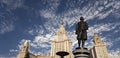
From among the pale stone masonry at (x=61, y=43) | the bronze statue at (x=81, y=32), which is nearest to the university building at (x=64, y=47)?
the pale stone masonry at (x=61, y=43)

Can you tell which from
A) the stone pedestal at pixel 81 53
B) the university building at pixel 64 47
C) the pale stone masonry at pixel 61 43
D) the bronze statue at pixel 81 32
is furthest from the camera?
the pale stone masonry at pixel 61 43

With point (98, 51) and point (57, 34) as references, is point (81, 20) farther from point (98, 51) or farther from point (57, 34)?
point (57, 34)

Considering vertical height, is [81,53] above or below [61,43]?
below

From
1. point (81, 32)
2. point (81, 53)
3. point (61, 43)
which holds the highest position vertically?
point (61, 43)

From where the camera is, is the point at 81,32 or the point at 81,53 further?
the point at 81,32

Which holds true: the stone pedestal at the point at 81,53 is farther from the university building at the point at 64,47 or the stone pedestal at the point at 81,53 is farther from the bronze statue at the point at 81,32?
the university building at the point at 64,47

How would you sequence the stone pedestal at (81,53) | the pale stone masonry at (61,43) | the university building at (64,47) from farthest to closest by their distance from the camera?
the pale stone masonry at (61,43)
the university building at (64,47)
the stone pedestal at (81,53)

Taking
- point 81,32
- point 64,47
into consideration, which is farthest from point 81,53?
point 64,47

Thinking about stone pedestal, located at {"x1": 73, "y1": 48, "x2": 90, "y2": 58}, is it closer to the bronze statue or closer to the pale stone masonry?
the bronze statue

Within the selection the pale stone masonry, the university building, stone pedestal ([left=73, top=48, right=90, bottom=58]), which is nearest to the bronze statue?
stone pedestal ([left=73, top=48, right=90, bottom=58])

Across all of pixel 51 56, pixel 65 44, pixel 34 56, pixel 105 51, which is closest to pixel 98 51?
pixel 105 51

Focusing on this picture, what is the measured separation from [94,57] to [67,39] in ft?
65.6

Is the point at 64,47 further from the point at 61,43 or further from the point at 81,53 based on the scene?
the point at 81,53

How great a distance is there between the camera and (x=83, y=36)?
17.2 metres
